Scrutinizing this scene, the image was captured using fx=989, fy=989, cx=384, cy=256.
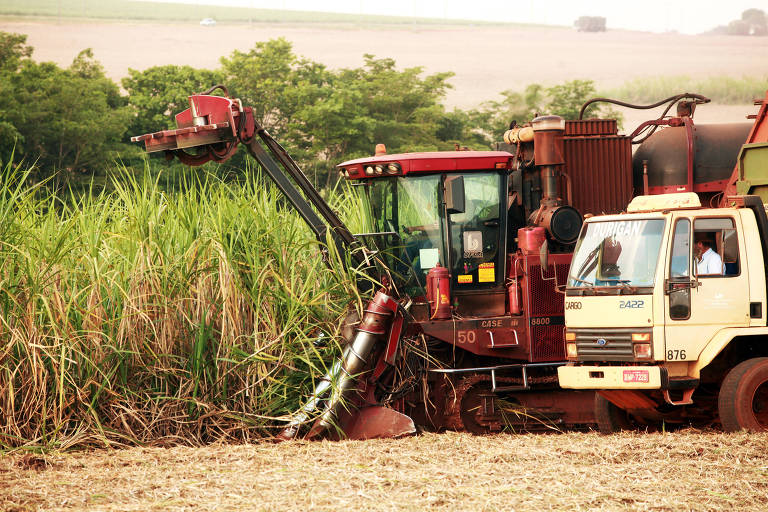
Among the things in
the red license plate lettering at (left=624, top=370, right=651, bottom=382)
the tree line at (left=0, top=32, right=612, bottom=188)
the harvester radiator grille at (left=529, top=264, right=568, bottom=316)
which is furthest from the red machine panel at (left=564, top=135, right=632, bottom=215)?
the tree line at (left=0, top=32, right=612, bottom=188)

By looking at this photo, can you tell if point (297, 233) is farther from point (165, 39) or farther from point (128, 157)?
point (165, 39)

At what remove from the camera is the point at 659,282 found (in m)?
8.17

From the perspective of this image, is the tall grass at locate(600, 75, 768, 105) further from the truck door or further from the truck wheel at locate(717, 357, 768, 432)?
the truck wheel at locate(717, 357, 768, 432)

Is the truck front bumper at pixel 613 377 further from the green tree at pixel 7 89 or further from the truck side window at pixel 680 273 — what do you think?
the green tree at pixel 7 89

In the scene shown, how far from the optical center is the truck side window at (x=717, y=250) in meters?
8.24

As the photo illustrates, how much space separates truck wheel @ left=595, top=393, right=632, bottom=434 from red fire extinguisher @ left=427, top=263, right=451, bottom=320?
1.67 m

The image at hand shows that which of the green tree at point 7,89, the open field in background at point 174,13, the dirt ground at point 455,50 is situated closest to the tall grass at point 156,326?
the green tree at point 7,89

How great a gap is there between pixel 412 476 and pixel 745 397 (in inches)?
121

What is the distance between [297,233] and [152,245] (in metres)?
1.54

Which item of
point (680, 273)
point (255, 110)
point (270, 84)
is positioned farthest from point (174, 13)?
point (680, 273)

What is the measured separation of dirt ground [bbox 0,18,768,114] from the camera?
8544 cm

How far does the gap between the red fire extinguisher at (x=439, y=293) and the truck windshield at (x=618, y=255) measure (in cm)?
143

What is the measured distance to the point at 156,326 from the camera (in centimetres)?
864

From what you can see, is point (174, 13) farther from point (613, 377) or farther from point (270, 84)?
point (613, 377)
